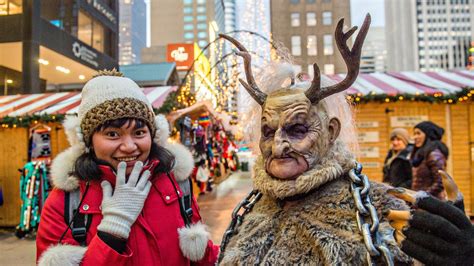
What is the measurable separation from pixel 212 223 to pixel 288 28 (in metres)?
31.8

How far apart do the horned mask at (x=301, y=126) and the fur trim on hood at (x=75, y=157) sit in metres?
0.78

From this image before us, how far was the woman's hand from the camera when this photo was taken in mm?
984

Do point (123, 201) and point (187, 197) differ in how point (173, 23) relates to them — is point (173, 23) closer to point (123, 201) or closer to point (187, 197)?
point (187, 197)

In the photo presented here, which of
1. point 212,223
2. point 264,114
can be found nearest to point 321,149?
point 264,114

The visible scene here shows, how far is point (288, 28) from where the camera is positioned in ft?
120

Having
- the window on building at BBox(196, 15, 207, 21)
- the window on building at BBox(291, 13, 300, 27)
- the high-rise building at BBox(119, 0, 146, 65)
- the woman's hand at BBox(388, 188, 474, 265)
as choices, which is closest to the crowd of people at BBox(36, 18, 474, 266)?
the woman's hand at BBox(388, 188, 474, 265)

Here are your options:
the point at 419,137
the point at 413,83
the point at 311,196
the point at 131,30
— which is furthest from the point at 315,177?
the point at 131,30

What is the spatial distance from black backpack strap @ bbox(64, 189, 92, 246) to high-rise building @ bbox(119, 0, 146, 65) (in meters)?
110

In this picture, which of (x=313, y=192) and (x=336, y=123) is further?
(x=336, y=123)

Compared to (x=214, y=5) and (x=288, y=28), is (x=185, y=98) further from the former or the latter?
(x=214, y=5)

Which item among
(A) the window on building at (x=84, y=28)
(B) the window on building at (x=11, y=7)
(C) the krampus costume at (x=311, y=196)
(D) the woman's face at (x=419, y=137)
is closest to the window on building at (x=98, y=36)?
(A) the window on building at (x=84, y=28)

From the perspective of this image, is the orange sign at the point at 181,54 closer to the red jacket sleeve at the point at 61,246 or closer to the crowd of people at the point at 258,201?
the crowd of people at the point at 258,201

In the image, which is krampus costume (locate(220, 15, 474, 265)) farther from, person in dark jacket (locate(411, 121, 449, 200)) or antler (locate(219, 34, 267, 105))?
person in dark jacket (locate(411, 121, 449, 200))

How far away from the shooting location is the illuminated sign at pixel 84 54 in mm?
16391
